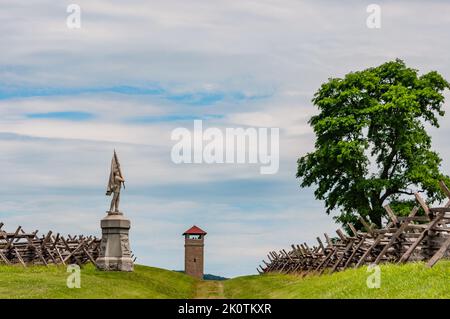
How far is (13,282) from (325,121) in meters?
21.5

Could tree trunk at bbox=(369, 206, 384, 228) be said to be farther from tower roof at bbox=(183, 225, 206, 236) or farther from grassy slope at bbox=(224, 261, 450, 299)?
tower roof at bbox=(183, 225, 206, 236)

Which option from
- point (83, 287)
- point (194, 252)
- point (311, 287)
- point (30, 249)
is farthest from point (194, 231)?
point (83, 287)

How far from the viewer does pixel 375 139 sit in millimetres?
39594

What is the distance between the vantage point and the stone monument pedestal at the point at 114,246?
106ft

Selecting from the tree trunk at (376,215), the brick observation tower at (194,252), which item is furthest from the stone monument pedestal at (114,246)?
the brick observation tower at (194,252)

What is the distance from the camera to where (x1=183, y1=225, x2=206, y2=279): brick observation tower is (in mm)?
62756

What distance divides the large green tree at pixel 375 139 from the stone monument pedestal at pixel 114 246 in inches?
481

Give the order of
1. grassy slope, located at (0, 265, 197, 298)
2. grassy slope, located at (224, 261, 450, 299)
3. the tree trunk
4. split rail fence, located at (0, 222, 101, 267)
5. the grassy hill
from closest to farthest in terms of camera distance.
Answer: grassy slope, located at (224, 261, 450, 299) < the grassy hill < grassy slope, located at (0, 265, 197, 298) < split rail fence, located at (0, 222, 101, 267) < the tree trunk

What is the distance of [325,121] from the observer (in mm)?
39000

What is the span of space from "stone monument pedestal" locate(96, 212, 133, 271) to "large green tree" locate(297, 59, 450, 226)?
1222 centimetres

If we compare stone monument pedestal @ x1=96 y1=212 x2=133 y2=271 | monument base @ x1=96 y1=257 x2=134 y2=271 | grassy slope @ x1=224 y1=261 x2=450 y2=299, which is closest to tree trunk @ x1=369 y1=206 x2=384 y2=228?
stone monument pedestal @ x1=96 y1=212 x2=133 y2=271
